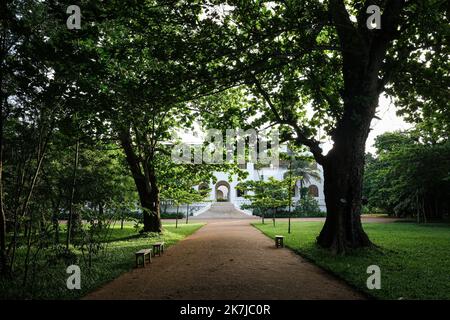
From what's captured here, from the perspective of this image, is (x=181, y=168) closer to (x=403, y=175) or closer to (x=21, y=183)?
(x=21, y=183)

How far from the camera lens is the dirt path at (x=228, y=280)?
5.67 m

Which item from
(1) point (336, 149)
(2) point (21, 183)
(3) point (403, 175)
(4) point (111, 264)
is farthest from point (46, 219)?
(3) point (403, 175)

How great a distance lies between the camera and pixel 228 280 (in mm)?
6738

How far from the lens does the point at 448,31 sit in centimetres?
820

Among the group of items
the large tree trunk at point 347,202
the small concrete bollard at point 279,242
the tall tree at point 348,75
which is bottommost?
the small concrete bollard at point 279,242

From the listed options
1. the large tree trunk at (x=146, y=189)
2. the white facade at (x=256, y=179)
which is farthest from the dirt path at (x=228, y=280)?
the white facade at (x=256, y=179)

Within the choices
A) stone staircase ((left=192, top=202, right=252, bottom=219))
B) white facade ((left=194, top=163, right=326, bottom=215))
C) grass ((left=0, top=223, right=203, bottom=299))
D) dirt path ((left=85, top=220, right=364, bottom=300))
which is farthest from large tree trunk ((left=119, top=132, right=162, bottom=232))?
white facade ((left=194, top=163, right=326, bottom=215))

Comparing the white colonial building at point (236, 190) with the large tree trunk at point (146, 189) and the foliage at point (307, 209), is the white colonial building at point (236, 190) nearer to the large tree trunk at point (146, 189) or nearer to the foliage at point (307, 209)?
the foliage at point (307, 209)

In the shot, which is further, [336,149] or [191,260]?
[336,149]

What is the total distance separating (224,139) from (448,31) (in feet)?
31.2

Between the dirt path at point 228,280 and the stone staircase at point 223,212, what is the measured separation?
2975 centimetres

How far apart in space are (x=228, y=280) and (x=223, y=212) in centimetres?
3611

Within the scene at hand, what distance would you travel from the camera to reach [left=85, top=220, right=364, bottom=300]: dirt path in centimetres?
567

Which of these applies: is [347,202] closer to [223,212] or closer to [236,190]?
[223,212]
